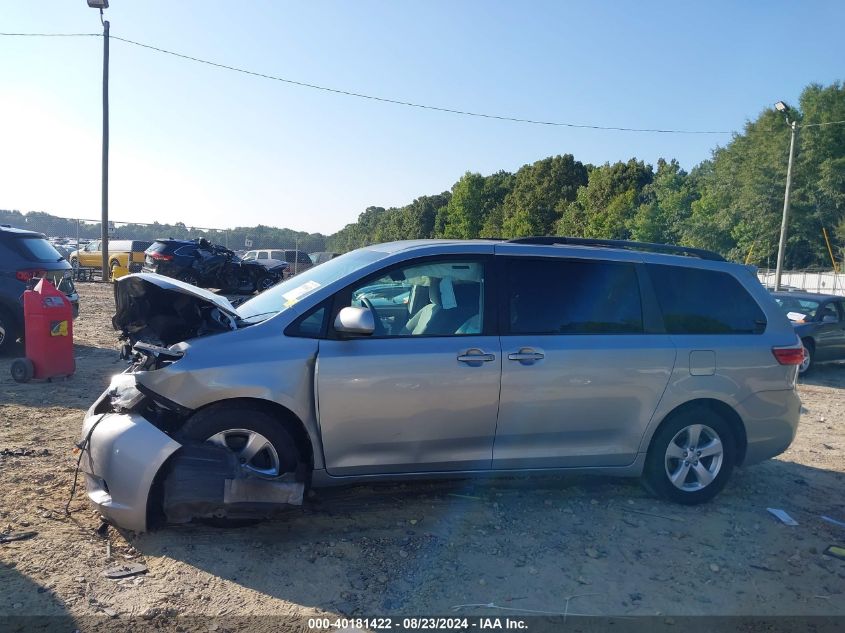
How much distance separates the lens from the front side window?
4.22 metres

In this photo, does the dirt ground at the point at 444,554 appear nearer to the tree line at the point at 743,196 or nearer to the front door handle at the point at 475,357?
the front door handle at the point at 475,357

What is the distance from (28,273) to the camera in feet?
29.4

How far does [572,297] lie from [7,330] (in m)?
7.96

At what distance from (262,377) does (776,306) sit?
377 cm

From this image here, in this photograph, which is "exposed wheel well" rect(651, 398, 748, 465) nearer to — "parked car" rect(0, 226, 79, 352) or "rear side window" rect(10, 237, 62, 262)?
"parked car" rect(0, 226, 79, 352)

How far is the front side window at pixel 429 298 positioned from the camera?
13.9 ft

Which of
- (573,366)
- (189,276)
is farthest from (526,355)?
(189,276)

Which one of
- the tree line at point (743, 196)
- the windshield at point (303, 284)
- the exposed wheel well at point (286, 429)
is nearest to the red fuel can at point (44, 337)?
the windshield at point (303, 284)

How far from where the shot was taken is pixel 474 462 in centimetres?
420

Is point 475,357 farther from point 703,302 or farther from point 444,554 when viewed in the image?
point 703,302

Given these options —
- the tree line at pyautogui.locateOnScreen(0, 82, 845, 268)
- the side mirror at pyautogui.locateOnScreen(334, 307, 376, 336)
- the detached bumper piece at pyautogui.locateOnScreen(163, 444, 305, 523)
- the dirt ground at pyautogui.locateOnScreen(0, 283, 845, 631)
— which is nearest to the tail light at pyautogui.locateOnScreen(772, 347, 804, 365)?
the dirt ground at pyautogui.locateOnScreen(0, 283, 845, 631)

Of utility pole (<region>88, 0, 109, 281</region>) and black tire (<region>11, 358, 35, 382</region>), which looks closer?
black tire (<region>11, 358, 35, 382</region>)

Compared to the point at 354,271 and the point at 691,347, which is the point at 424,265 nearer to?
the point at 354,271

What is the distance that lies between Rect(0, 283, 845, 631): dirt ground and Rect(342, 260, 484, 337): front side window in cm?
123
